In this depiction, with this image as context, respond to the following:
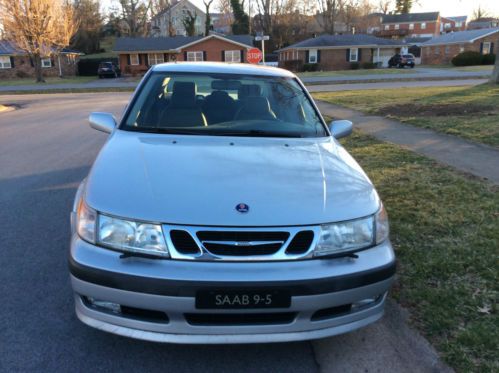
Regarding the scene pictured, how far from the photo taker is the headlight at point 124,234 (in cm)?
241

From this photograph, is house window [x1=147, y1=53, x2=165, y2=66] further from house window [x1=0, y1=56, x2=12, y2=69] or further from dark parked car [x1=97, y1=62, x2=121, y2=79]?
house window [x1=0, y1=56, x2=12, y2=69]

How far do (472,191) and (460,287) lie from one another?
260cm

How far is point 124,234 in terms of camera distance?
8.09 ft

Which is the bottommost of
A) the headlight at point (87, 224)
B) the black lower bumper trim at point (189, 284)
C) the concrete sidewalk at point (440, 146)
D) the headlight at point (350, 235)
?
the concrete sidewalk at point (440, 146)

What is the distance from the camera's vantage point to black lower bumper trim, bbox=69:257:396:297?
229 centimetres

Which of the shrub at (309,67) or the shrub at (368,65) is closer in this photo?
the shrub at (368,65)

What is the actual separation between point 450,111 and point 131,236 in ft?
41.1

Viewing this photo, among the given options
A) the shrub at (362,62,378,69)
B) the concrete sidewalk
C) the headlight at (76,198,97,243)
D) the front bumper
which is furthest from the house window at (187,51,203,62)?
the front bumper

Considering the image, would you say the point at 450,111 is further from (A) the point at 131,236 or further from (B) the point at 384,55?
(B) the point at 384,55

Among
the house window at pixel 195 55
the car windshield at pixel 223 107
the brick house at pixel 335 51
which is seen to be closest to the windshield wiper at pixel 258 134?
the car windshield at pixel 223 107

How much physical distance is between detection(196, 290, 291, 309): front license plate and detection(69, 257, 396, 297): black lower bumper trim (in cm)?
3

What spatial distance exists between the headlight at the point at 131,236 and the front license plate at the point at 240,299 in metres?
0.31

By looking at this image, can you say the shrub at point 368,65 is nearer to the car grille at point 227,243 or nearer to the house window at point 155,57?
the house window at point 155,57

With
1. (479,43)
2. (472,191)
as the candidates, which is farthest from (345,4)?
(472,191)
